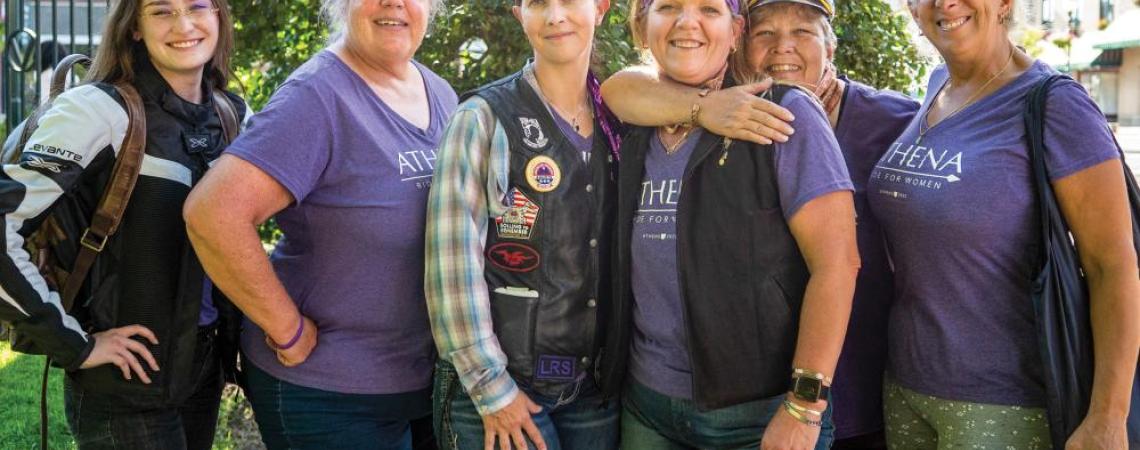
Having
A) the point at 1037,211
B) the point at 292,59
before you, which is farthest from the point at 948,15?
the point at 292,59

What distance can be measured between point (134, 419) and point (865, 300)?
227cm

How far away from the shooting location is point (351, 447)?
3.03 m

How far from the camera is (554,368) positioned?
111 inches

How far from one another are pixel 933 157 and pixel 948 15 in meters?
0.47

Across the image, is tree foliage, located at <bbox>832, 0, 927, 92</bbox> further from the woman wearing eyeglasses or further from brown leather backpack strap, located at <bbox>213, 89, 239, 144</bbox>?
the woman wearing eyeglasses

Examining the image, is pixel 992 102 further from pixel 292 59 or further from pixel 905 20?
pixel 292 59

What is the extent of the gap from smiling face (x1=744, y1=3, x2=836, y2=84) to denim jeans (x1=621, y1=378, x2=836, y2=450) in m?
1.10

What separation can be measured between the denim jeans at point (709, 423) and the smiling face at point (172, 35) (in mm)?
1739

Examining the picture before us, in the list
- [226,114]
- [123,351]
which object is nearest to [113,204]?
[123,351]

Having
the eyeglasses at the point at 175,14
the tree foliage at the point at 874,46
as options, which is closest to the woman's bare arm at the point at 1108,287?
the eyeglasses at the point at 175,14

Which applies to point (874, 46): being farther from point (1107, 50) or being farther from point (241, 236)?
point (1107, 50)

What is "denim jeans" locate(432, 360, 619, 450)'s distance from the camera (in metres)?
2.78

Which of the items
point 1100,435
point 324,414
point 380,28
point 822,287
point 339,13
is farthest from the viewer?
point 339,13

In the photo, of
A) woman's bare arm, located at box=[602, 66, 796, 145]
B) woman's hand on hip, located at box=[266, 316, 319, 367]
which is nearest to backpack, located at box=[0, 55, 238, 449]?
woman's hand on hip, located at box=[266, 316, 319, 367]
